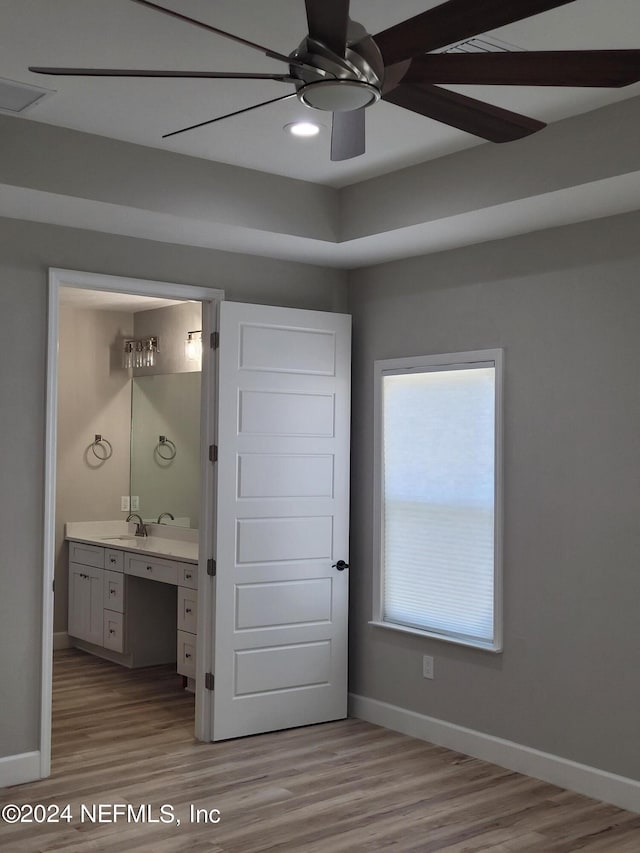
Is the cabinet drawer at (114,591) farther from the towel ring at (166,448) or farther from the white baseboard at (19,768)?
the white baseboard at (19,768)

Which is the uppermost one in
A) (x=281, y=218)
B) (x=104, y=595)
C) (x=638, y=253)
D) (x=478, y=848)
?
(x=281, y=218)

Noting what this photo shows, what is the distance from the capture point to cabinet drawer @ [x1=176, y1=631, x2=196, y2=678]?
575 cm

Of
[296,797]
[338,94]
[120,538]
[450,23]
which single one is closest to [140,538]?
[120,538]

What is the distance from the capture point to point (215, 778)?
425 centimetres

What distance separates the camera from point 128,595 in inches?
253

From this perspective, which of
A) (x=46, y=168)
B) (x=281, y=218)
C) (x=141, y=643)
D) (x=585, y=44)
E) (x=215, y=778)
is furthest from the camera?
(x=141, y=643)

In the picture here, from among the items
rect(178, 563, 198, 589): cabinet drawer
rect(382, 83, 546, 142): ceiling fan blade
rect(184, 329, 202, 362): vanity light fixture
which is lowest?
rect(178, 563, 198, 589): cabinet drawer

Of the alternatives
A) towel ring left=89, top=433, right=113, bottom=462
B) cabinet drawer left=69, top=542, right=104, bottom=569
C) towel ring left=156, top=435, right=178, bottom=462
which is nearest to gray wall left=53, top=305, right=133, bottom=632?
towel ring left=89, top=433, right=113, bottom=462

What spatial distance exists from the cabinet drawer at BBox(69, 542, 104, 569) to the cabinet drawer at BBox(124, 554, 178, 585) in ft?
1.32

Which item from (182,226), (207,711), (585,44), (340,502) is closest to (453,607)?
(340,502)

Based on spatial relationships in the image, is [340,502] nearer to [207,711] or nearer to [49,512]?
[207,711]

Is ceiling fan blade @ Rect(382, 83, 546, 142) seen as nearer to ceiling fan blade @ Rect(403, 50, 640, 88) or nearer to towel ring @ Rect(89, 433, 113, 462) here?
ceiling fan blade @ Rect(403, 50, 640, 88)

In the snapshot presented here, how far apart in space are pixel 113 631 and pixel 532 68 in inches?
210

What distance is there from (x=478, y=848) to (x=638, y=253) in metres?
2.48
